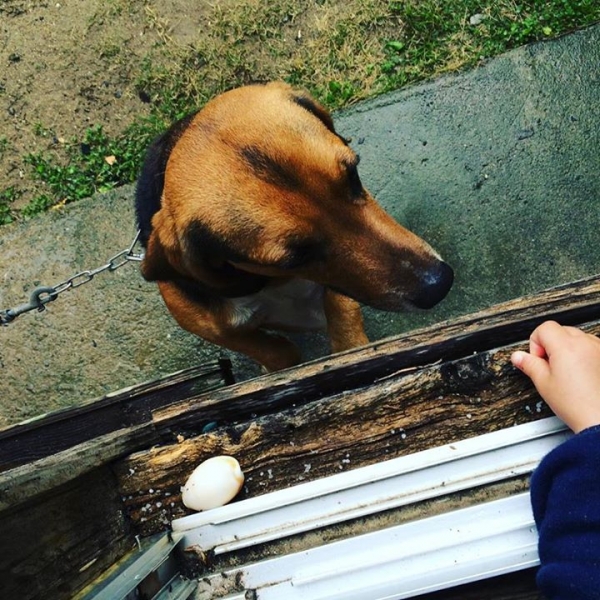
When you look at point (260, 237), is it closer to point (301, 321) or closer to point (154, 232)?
point (154, 232)

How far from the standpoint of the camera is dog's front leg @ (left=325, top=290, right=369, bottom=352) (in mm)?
3105

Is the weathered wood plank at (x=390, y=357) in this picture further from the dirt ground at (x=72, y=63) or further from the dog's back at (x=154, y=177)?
the dirt ground at (x=72, y=63)

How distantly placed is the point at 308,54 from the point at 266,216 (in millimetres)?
2199

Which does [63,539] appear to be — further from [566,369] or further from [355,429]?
[566,369]

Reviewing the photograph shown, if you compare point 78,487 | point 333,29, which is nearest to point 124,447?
→ point 78,487

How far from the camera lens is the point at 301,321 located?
3273mm

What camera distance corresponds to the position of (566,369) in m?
1.87

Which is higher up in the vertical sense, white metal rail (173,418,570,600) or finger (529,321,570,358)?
finger (529,321,570,358)

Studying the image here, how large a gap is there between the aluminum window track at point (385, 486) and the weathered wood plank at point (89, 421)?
113 cm

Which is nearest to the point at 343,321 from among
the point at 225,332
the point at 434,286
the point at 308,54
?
the point at 225,332

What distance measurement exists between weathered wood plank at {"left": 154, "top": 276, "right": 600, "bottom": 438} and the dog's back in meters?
0.89

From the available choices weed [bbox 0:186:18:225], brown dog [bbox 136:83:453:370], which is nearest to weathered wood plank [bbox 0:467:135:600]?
brown dog [bbox 136:83:453:370]

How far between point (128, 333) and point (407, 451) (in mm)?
2388

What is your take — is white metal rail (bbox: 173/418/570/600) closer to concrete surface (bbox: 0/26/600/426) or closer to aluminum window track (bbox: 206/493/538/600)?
aluminum window track (bbox: 206/493/538/600)
